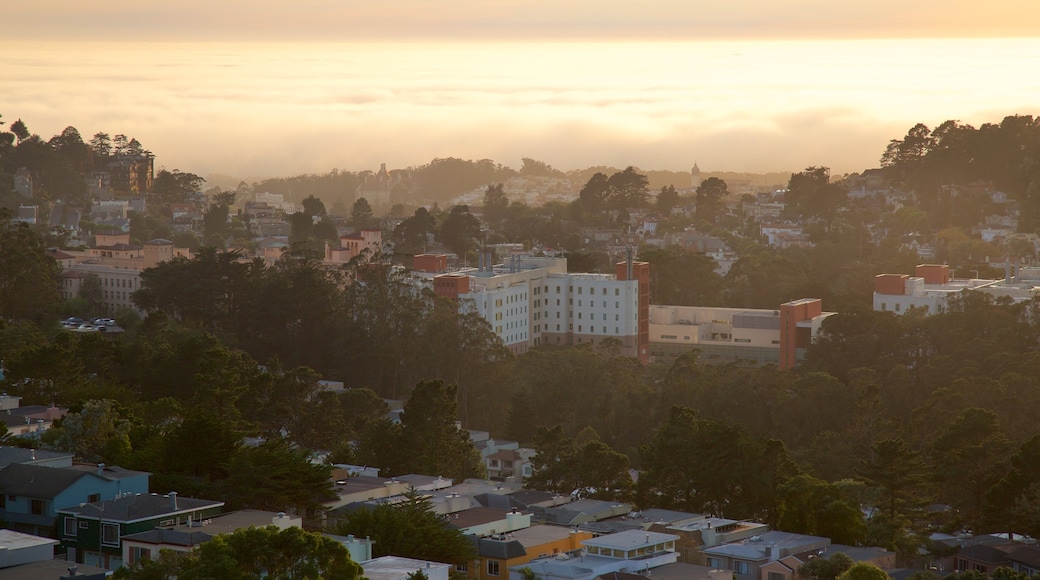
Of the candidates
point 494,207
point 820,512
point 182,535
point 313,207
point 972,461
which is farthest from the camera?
point 494,207

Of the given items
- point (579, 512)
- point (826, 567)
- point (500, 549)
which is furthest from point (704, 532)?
point (500, 549)

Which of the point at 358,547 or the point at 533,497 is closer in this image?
the point at 358,547

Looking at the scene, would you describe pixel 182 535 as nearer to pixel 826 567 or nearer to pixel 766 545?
pixel 766 545

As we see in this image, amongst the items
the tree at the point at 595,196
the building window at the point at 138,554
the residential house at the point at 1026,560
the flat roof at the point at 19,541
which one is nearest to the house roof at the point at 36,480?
the flat roof at the point at 19,541

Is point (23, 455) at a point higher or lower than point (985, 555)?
higher

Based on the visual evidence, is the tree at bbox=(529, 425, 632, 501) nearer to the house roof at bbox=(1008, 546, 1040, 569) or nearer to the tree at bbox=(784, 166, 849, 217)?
the house roof at bbox=(1008, 546, 1040, 569)

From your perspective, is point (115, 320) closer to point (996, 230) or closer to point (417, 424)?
point (417, 424)

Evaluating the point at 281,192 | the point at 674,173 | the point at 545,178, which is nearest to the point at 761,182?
the point at 674,173

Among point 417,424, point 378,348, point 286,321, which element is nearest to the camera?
point 417,424
